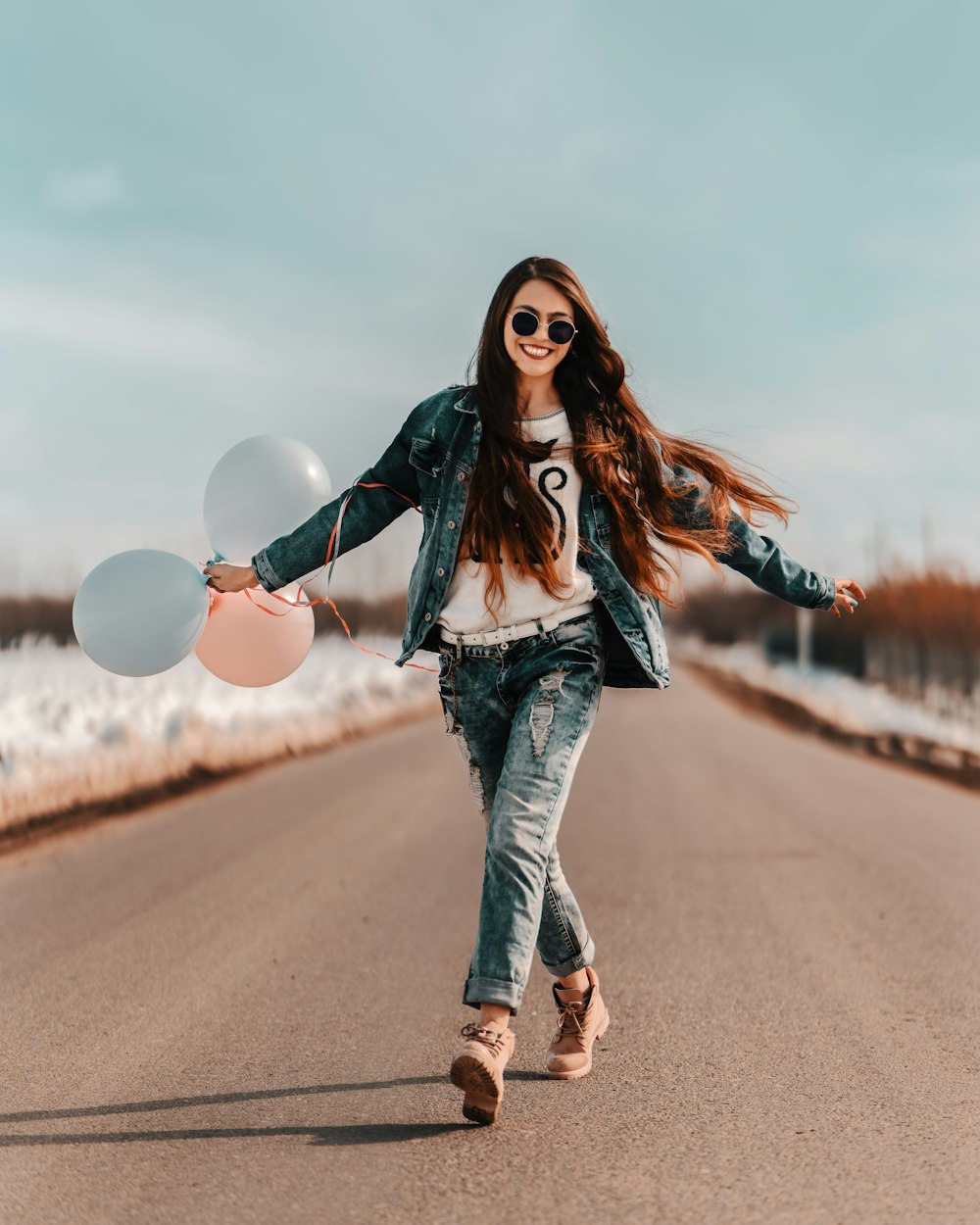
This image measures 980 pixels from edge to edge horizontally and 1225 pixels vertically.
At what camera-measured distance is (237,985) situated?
4496mm

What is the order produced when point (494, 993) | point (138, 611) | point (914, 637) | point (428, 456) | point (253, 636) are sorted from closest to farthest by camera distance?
point (494, 993)
point (428, 456)
point (138, 611)
point (253, 636)
point (914, 637)

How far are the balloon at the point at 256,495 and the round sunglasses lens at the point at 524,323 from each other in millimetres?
1134

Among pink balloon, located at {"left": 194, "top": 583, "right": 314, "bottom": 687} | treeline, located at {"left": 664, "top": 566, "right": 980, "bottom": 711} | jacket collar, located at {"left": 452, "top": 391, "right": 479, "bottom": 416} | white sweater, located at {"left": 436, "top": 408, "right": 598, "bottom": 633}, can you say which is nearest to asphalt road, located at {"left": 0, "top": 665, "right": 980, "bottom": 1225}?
pink balloon, located at {"left": 194, "top": 583, "right": 314, "bottom": 687}

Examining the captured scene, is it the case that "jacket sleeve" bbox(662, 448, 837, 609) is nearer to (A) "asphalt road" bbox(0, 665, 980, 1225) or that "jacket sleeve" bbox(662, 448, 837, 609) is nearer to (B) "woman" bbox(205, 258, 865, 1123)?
(B) "woman" bbox(205, 258, 865, 1123)

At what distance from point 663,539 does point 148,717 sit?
31.7 ft

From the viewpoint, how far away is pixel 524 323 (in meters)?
3.35

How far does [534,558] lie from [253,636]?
129 centimetres

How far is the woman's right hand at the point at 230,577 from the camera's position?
12.4ft

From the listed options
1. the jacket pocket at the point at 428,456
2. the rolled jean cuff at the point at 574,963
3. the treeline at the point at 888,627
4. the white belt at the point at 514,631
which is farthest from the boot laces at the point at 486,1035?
the treeline at the point at 888,627

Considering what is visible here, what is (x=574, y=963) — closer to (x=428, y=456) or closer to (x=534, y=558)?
(x=534, y=558)

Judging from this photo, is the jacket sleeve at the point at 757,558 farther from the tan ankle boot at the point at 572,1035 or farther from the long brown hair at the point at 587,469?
the tan ankle boot at the point at 572,1035

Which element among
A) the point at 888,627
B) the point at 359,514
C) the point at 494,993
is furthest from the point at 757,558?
the point at 888,627

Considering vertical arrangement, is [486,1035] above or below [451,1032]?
above

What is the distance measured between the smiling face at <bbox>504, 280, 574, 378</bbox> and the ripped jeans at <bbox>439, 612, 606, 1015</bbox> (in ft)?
2.34
